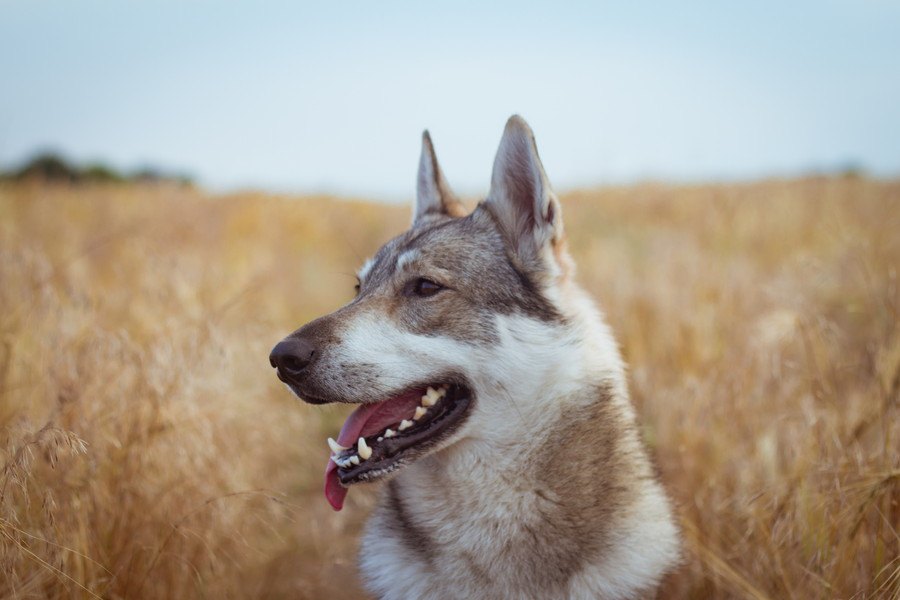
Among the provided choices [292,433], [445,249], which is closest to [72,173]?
[292,433]

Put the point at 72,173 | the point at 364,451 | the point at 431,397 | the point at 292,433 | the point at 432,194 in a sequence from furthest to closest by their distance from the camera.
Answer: the point at 72,173 < the point at 292,433 < the point at 432,194 < the point at 431,397 < the point at 364,451

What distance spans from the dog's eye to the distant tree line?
367 inches

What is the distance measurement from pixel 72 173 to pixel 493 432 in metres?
19.5

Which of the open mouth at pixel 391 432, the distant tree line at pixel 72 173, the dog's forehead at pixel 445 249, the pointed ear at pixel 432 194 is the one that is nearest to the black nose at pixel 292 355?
the open mouth at pixel 391 432

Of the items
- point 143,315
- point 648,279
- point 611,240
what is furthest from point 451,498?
point 611,240

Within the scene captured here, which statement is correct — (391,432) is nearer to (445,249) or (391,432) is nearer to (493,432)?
(493,432)

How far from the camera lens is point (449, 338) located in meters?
2.73

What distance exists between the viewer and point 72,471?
9.89ft

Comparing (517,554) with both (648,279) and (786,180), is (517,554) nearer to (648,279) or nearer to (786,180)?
(648,279)

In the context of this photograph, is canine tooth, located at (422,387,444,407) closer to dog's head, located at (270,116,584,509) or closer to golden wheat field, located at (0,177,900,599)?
dog's head, located at (270,116,584,509)

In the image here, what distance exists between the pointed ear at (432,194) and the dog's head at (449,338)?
67cm

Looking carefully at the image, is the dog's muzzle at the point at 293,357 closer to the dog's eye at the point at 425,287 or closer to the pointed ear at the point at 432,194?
the dog's eye at the point at 425,287

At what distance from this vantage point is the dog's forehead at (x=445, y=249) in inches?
116

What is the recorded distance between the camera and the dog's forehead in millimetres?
2955
